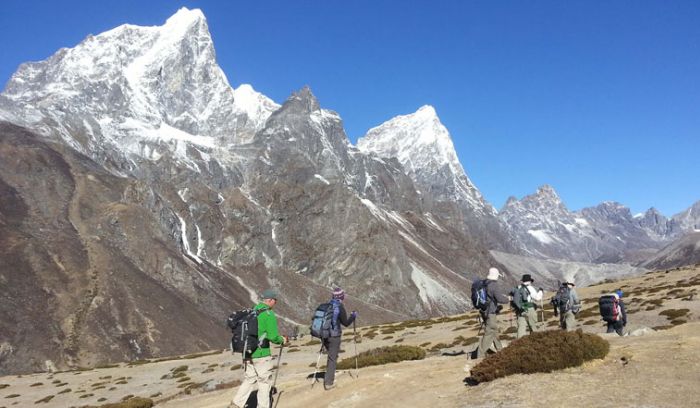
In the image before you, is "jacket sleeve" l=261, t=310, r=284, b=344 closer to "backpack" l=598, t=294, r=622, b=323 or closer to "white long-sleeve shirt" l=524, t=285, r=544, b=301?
"white long-sleeve shirt" l=524, t=285, r=544, b=301

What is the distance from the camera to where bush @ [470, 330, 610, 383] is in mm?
17031

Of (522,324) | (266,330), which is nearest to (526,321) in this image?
(522,324)

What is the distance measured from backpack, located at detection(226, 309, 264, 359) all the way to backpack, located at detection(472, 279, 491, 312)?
8.59 m

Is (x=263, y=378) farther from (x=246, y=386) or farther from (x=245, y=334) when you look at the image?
(x=245, y=334)

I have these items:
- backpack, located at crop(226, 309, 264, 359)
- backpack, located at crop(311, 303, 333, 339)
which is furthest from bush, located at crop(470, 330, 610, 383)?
backpack, located at crop(226, 309, 264, 359)

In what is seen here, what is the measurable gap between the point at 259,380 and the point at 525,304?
472 inches

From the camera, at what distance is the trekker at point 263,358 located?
1642cm

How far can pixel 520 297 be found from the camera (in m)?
23.0

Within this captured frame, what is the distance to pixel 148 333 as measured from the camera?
142 metres

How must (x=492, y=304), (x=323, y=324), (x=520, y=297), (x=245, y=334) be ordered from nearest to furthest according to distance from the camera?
(x=245, y=334) < (x=323, y=324) < (x=492, y=304) < (x=520, y=297)

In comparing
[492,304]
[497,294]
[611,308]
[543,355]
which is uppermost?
[497,294]

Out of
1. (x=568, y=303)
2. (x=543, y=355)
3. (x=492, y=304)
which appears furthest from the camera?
(x=568, y=303)

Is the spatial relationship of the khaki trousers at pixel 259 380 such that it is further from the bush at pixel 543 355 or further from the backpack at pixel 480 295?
the backpack at pixel 480 295

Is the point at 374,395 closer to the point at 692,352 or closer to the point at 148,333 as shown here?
the point at 692,352
